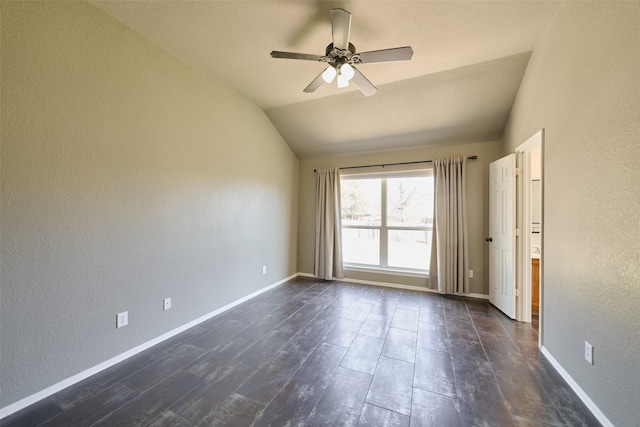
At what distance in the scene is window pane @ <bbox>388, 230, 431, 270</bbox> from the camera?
412 centimetres

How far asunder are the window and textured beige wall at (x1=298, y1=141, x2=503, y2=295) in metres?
0.23

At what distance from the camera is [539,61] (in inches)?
89.6

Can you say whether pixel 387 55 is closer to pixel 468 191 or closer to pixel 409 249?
pixel 468 191

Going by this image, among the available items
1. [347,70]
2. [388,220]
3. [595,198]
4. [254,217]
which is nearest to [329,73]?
[347,70]

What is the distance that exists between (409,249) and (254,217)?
8.87 ft

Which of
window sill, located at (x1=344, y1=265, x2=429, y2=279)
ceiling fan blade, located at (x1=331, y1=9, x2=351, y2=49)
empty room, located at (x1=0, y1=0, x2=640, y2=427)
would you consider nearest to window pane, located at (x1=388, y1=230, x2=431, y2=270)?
window sill, located at (x1=344, y1=265, x2=429, y2=279)

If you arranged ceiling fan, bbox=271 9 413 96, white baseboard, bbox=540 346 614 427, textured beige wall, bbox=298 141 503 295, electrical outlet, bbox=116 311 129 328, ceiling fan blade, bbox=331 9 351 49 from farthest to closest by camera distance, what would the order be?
textured beige wall, bbox=298 141 503 295
electrical outlet, bbox=116 311 129 328
ceiling fan, bbox=271 9 413 96
ceiling fan blade, bbox=331 9 351 49
white baseboard, bbox=540 346 614 427

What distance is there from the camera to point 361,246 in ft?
15.2

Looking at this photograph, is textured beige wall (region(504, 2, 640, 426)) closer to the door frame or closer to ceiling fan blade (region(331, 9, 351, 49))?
the door frame

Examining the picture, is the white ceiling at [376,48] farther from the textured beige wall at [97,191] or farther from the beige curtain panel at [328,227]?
the beige curtain panel at [328,227]

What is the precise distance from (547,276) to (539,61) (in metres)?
2.00

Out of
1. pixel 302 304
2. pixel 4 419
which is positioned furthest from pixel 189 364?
pixel 302 304

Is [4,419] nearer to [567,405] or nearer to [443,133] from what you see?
[567,405]

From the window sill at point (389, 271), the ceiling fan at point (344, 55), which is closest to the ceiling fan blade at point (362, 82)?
the ceiling fan at point (344, 55)
